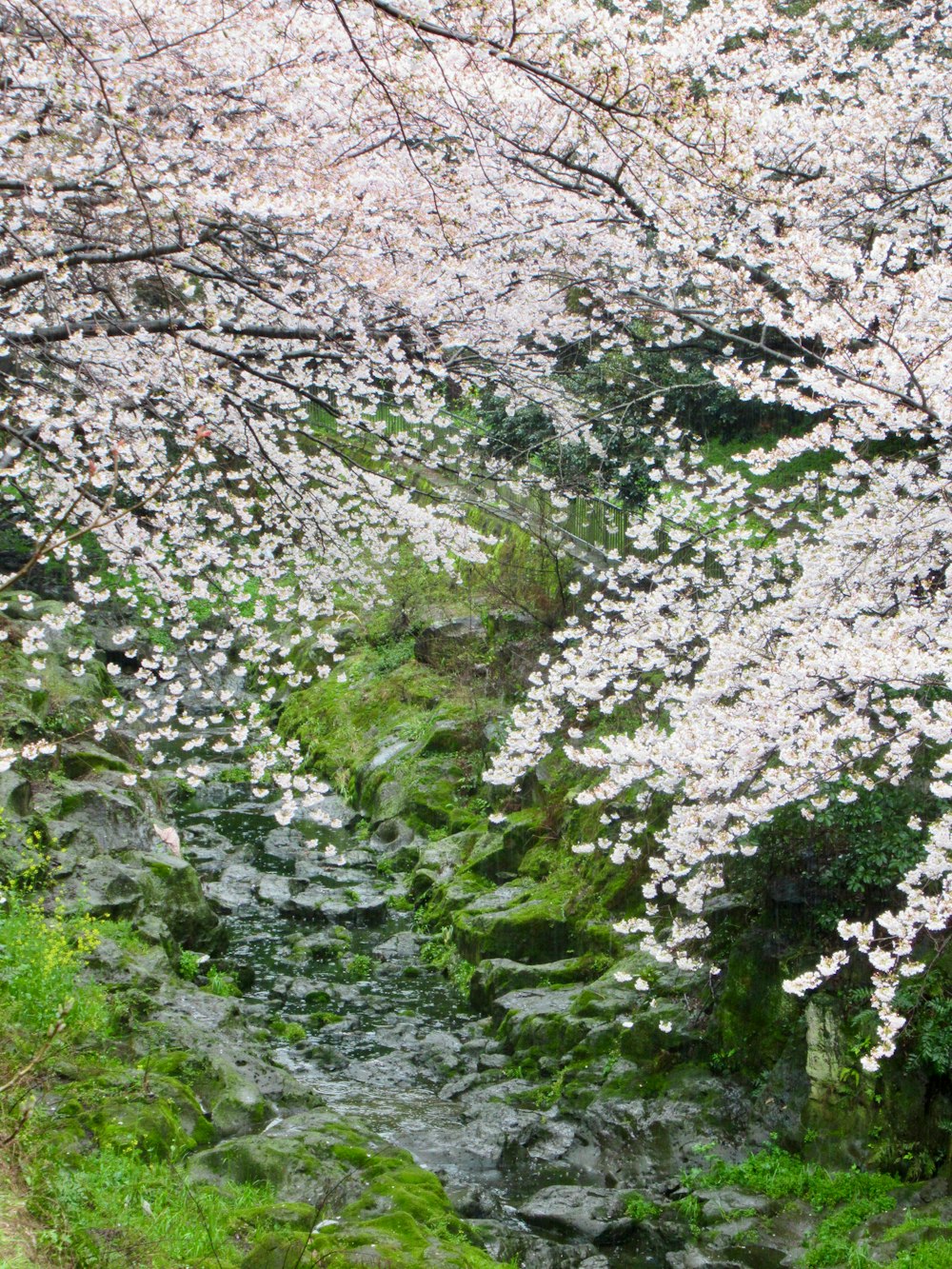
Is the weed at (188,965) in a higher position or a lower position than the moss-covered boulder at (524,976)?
lower

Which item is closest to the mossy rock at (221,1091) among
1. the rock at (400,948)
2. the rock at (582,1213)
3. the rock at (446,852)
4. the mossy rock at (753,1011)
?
the rock at (582,1213)

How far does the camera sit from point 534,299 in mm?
10219

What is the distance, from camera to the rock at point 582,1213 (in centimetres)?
655

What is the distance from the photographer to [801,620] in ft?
24.0

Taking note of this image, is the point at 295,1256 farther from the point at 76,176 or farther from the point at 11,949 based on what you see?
the point at 76,176

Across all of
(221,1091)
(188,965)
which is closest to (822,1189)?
(221,1091)

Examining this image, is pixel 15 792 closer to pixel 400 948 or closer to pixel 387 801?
pixel 400 948

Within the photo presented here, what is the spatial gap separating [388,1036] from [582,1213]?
3.21 meters

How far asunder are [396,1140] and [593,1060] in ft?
6.23

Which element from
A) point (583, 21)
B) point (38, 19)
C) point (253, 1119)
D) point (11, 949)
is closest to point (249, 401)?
point (38, 19)

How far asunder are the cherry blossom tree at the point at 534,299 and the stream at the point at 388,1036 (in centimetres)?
205

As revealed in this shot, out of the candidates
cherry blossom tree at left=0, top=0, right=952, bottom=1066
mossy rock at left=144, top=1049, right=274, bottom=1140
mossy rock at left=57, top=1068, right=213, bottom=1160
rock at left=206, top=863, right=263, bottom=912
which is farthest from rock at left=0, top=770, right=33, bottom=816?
mossy rock at left=57, top=1068, right=213, bottom=1160

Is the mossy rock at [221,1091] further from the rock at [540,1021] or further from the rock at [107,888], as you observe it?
the rock at [540,1021]

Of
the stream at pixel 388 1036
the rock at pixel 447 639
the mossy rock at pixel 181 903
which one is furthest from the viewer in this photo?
the rock at pixel 447 639
